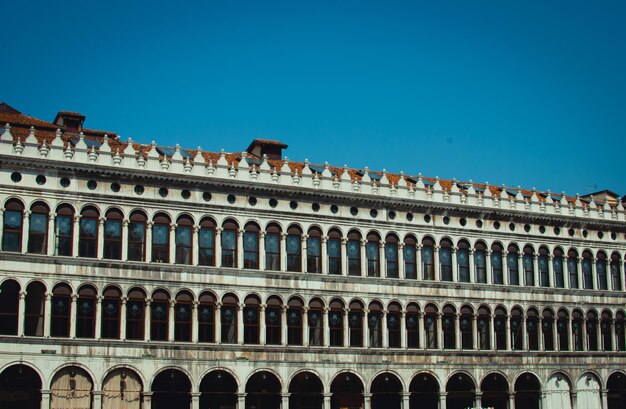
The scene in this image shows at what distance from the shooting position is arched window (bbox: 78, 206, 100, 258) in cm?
4294

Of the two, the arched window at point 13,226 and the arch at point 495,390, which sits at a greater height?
the arched window at point 13,226

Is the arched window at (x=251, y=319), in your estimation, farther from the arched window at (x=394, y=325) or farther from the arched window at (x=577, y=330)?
the arched window at (x=577, y=330)

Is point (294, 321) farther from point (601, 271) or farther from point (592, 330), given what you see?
point (601, 271)

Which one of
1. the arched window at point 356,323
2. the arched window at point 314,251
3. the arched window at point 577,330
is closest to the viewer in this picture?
the arched window at point 314,251

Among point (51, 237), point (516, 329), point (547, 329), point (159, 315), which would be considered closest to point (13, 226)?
point (51, 237)

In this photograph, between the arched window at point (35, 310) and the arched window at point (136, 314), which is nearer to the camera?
the arched window at point (35, 310)

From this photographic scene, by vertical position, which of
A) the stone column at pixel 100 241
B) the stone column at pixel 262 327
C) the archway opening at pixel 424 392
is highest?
the stone column at pixel 100 241

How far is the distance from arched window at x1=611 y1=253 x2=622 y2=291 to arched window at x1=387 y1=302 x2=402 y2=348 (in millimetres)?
14551

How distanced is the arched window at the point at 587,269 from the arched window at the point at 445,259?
8.92m

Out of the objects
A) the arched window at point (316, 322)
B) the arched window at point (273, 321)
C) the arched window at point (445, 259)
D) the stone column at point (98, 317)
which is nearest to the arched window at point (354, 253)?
the arched window at point (316, 322)

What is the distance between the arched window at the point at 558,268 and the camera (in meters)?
54.0

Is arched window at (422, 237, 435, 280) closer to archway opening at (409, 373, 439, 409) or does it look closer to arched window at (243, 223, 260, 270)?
archway opening at (409, 373, 439, 409)

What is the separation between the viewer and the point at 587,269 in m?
55.2

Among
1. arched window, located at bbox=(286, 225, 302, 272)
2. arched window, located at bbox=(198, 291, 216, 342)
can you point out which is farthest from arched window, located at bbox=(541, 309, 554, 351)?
arched window, located at bbox=(198, 291, 216, 342)
